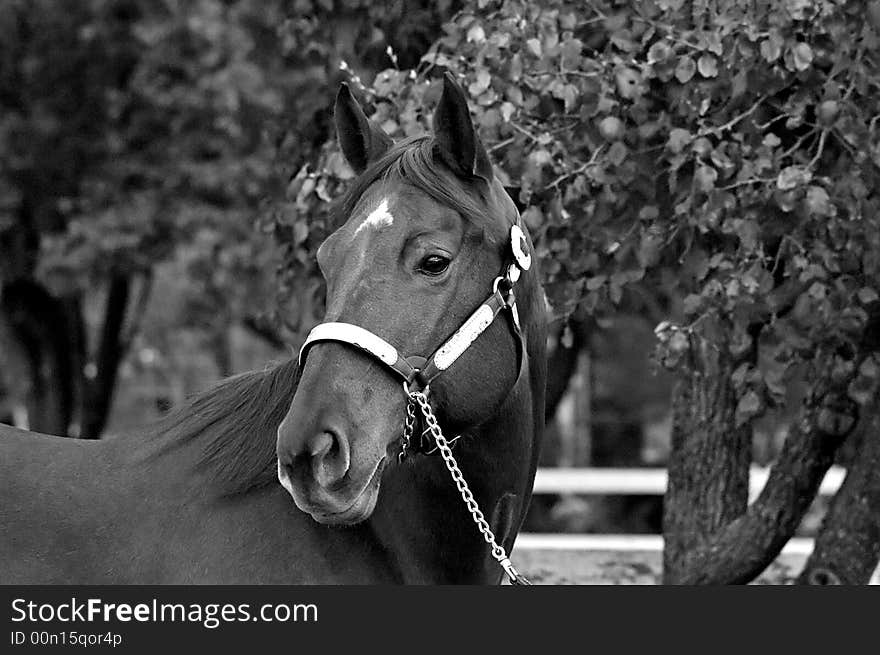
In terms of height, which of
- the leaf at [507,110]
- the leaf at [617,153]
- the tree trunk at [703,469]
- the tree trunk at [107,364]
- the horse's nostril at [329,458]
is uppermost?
the leaf at [507,110]

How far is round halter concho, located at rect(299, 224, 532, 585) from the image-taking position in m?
3.03

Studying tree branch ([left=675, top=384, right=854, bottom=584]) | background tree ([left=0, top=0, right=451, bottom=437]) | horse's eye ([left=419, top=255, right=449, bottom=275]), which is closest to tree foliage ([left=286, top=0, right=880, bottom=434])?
tree branch ([left=675, top=384, right=854, bottom=584])

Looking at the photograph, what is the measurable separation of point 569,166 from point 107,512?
2.23 metres

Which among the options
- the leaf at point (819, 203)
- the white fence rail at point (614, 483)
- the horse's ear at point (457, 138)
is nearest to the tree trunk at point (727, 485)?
the leaf at point (819, 203)

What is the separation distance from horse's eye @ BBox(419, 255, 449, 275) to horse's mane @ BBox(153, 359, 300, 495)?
44 centimetres

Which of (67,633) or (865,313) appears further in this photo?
(865,313)

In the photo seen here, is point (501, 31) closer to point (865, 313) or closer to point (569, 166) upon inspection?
point (569, 166)

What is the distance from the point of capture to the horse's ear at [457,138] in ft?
10.7

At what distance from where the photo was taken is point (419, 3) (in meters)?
6.04

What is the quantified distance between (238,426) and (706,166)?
1923 millimetres

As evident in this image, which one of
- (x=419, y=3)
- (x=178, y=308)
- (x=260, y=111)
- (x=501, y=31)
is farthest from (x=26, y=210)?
(x=501, y=31)

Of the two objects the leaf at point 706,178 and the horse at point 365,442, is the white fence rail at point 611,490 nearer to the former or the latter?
the leaf at point 706,178

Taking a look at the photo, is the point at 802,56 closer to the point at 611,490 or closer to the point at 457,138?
the point at 457,138

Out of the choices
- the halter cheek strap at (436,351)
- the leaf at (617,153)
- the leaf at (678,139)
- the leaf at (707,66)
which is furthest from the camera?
the leaf at (617,153)
